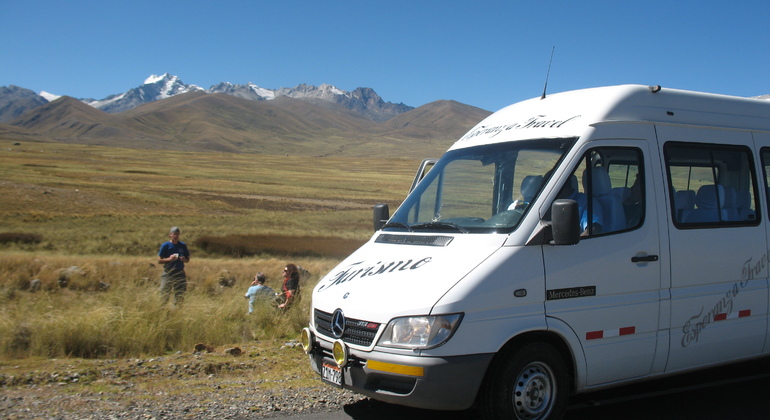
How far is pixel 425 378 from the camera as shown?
4480mm

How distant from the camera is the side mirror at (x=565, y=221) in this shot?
467 centimetres

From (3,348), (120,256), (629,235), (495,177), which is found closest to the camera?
(629,235)

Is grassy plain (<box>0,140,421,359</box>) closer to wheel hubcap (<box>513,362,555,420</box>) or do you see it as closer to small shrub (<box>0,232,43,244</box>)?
small shrub (<box>0,232,43,244</box>)

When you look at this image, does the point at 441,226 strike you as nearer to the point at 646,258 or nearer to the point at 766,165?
the point at 646,258

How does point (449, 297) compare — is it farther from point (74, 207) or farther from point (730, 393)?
point (74, 207)

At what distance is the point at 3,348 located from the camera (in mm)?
7582

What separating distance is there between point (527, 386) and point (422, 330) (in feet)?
3.24

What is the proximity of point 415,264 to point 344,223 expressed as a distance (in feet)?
105

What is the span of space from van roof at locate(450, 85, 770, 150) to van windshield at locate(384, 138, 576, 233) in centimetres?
14

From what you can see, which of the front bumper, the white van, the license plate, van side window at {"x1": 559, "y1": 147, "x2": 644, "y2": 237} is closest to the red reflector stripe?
the white van

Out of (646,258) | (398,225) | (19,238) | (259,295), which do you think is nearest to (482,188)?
(398,225)

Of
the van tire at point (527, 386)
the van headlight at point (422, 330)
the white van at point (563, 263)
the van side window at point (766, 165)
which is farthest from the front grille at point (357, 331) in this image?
the van side window at point (766, 165)

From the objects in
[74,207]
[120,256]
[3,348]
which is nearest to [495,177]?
Result: [3,348]

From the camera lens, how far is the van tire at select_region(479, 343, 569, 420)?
4719 mm
